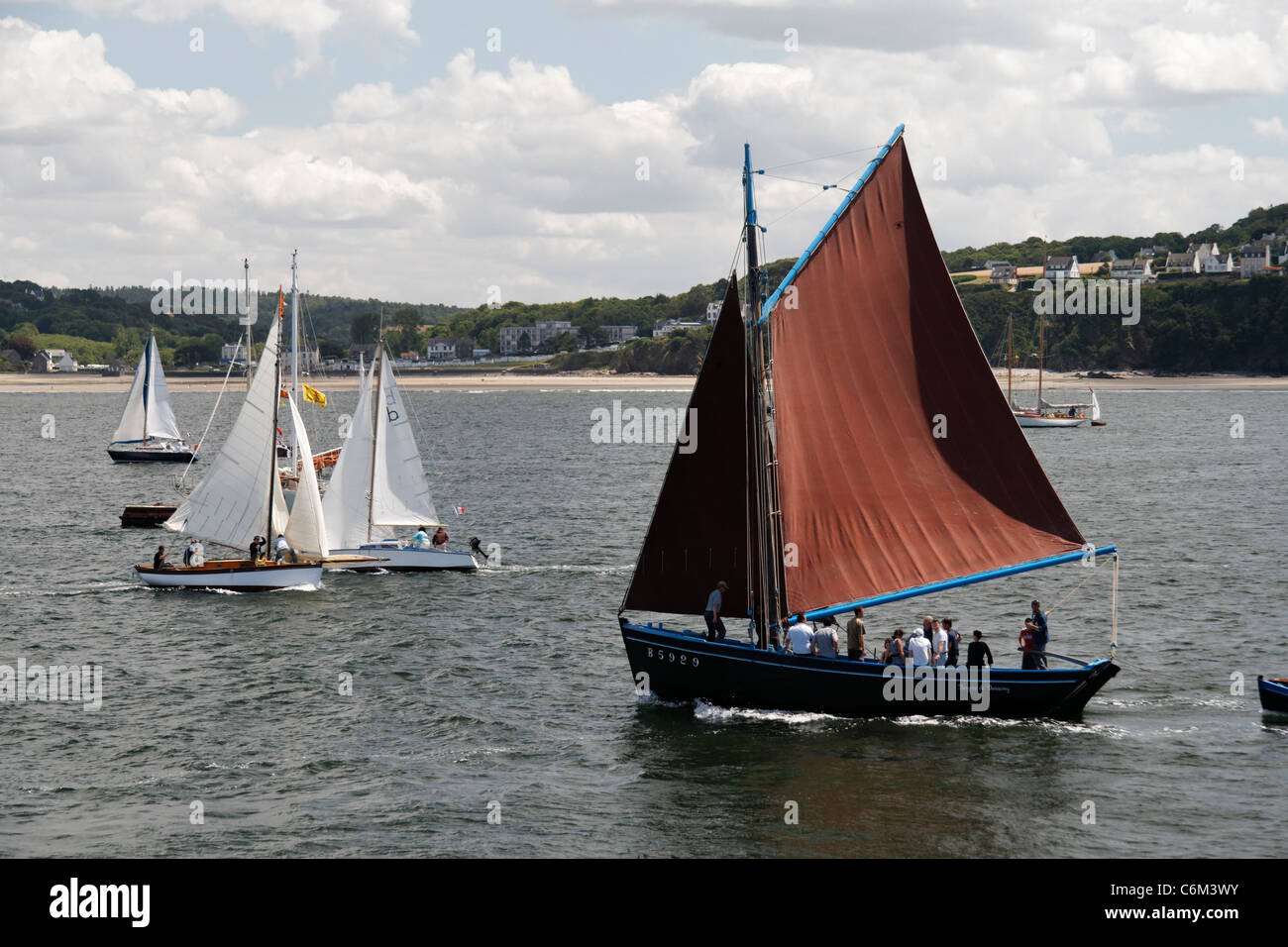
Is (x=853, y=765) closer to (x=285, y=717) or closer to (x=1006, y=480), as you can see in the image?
(x=1006, y=480)

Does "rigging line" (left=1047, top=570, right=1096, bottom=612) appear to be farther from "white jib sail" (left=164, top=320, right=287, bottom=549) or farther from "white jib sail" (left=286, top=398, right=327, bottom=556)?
"white jib sail" (left=164, top=320, right=287, bottom=549)

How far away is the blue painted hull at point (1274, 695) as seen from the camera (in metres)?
36.0

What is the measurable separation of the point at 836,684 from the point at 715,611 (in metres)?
3.65

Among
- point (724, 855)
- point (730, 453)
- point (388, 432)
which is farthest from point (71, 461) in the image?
point (724, 855)

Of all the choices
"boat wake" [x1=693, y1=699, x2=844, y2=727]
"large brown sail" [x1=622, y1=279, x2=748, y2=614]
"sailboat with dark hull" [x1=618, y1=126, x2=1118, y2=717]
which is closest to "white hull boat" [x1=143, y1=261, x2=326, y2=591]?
"large brown sail" [x1=622, y1=279, x2=748, y2=614]

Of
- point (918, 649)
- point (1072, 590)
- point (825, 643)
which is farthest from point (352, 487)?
point (1072, 590)

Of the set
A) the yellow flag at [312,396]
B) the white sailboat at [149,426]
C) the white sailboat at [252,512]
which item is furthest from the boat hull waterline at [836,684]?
the white sailboat at [149,426]

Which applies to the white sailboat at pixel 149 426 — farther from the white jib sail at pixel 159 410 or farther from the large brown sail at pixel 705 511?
the large brown sail at pixel 705 511

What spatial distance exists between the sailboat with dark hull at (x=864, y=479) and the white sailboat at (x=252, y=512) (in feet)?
73.8

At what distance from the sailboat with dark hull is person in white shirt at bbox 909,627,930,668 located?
13.9 inches

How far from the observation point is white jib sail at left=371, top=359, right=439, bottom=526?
58.0m

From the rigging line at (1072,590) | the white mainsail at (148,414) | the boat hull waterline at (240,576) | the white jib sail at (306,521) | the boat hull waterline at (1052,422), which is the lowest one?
the rigging line at (1072,590)

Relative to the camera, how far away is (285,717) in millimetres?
37188
